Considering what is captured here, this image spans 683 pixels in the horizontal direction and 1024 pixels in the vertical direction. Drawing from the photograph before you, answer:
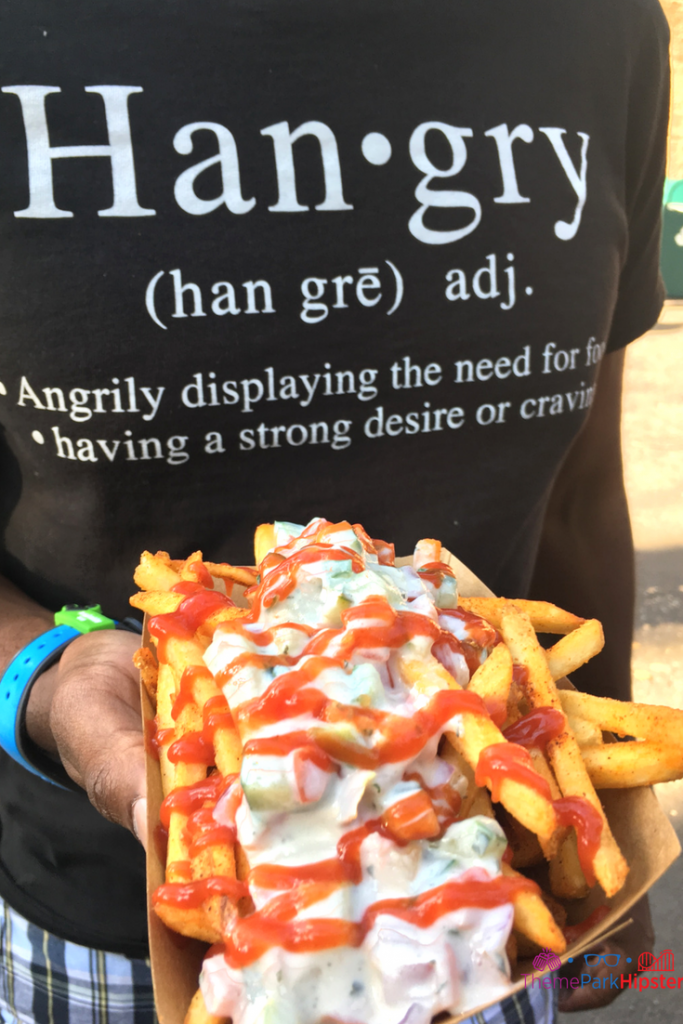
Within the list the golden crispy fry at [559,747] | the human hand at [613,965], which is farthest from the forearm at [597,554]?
the golden crispy fry at [559,747]

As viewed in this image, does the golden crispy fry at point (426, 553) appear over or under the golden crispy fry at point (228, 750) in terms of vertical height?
over

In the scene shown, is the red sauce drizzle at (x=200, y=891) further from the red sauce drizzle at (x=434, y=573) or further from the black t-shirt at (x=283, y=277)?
the black t-shirt at (x=283, y=277)

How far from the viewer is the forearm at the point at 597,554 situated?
221 centimetres

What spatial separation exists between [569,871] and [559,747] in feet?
0.51

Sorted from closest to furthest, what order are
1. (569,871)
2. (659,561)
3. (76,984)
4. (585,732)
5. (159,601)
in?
(569,871) → (585,732) → (159,601) → (76,984) → (659,561)

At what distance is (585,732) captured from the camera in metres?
1.06

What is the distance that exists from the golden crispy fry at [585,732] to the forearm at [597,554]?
3.94 feet

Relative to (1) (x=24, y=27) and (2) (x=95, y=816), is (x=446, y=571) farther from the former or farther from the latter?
(1) (x=24, y=27)

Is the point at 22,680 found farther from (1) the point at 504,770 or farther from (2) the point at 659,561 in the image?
(2) the point at 659,561

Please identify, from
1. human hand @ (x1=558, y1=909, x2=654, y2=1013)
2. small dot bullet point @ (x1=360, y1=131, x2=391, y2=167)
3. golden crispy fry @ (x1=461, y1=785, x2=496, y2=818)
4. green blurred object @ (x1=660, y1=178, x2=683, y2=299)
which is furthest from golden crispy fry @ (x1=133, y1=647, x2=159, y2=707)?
green blurred object @ (x1=660, y1=178, x2=683, y2=299)

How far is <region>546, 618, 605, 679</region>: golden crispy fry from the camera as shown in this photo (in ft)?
3.80

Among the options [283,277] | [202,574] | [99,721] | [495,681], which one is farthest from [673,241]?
[99,721]

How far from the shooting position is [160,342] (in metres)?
1.47

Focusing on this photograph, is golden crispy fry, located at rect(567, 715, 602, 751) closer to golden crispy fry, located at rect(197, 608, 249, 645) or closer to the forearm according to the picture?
golden crispy fry, located at rect(197, 608, 249, 645)
